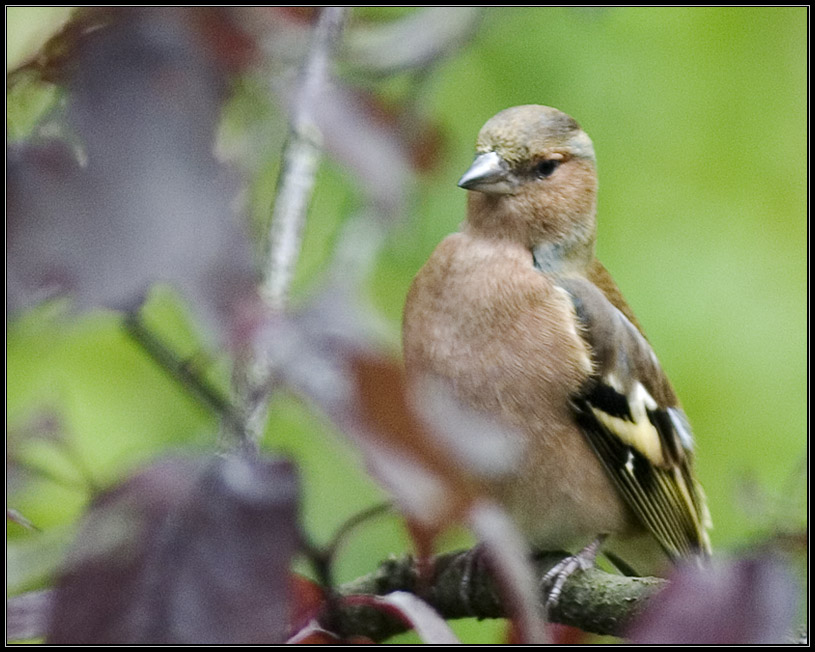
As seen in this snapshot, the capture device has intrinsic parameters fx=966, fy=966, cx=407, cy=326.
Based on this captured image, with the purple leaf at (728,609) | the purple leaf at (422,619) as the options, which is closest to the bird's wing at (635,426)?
the purple leaf at (422,619)

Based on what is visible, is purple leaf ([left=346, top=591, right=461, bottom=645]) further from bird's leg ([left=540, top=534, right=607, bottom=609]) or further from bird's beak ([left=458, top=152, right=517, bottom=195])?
bird's beak ([left=458, top=152, right=517, bottom=195])

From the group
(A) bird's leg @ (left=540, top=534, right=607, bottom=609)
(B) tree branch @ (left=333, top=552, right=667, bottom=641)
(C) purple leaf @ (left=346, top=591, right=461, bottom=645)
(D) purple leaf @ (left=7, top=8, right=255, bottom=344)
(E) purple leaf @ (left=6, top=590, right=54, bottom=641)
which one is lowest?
(A) bird's leg @ (left=540, top=534, right=607, bottom=609)

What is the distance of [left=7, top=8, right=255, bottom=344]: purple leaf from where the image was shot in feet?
3.18

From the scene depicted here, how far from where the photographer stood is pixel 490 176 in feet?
8.55

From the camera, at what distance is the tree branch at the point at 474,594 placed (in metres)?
1.90

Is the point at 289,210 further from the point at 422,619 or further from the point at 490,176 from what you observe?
the point at 422,619

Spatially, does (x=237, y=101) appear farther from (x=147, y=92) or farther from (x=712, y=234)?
(x=712, y=234)

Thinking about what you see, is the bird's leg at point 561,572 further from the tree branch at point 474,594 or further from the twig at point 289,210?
the twig at point 289,210

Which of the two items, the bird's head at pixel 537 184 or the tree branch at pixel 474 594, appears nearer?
the tree branch at pixel 474 594

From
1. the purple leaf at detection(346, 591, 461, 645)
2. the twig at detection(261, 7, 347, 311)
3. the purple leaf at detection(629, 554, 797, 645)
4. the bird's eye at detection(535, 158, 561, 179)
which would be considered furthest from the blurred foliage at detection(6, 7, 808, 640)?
the purple leaf at detection(629, 554, 797, 645)

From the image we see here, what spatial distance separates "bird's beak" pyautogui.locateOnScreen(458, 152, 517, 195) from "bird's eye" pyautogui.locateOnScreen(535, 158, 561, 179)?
0.10m

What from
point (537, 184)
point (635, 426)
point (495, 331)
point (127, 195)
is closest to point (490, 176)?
point (537, 184)

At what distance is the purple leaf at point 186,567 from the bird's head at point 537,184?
171 cm

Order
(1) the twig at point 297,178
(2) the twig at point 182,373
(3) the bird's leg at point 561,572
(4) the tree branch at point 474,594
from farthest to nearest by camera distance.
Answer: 1. (3) the bird's leg at point 561,572
2. (4) the tree branch at point 474,594
3. (1) the twig at point 297,178
4. (2) the twig at point 182,373
